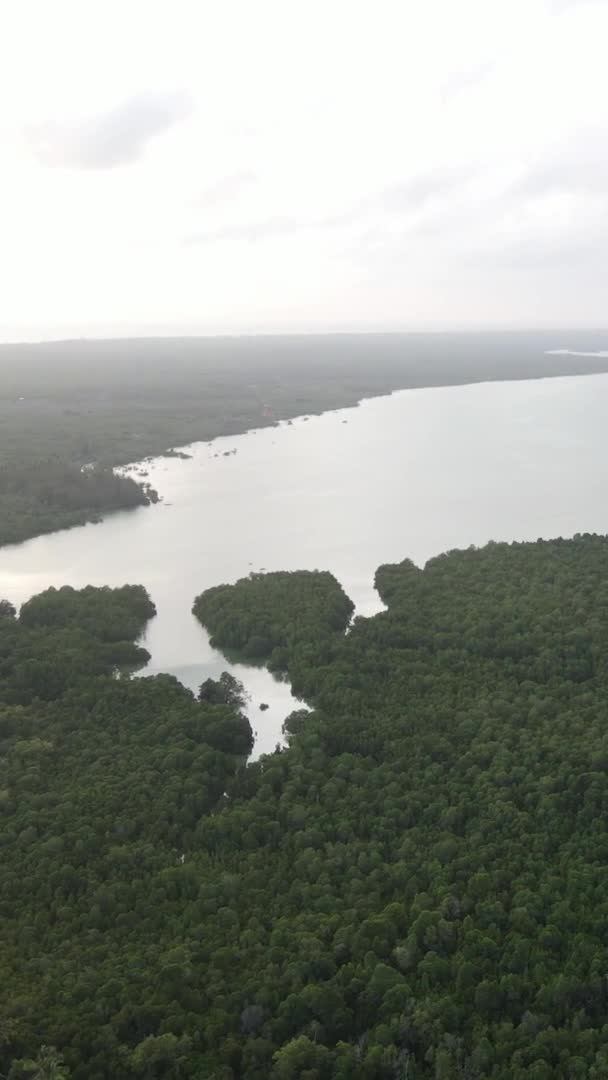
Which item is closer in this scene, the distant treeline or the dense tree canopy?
the dense tree canopy

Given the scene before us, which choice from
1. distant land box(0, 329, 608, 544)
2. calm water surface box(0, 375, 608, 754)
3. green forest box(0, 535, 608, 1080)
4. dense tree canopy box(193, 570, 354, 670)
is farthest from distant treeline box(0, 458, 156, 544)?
green forest box(0, 535, 608, 1080)

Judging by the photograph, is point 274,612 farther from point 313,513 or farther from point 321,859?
point 313,513

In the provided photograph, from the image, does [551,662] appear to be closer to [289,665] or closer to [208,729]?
[289,665]

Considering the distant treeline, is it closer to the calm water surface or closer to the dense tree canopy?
the calm water surface

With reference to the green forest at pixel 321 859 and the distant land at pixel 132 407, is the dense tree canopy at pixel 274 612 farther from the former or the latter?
the distant land at pixel 132 407

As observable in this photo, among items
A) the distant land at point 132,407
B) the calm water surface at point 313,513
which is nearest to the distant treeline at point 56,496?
the distant land at point 132,407

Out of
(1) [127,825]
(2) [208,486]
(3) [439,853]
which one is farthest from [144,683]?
(2) [208,486]
